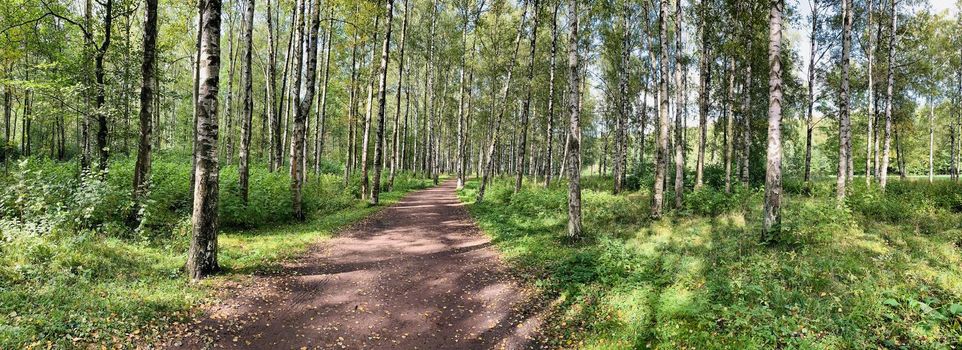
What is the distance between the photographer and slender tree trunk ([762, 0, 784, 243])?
888 centimetres

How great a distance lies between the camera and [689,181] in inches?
1040

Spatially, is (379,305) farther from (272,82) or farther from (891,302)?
(272,82)

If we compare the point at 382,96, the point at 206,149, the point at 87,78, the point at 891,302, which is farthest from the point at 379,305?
the point at 87,78

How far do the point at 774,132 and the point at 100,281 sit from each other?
505 inches

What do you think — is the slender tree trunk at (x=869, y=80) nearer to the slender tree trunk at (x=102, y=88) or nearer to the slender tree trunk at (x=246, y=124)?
the slender tree trunk at (x=246, y=124)

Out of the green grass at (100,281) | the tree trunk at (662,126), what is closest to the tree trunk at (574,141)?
the tree trunk at (662,126)

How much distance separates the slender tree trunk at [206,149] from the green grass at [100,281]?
0.39 m

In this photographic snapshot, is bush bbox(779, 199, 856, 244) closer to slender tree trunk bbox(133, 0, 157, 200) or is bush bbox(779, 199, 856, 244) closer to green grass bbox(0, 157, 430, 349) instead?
green grass bbox(0, 157, 430, 349)

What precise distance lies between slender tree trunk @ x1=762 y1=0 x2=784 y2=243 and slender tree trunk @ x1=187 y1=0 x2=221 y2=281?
11171 mm

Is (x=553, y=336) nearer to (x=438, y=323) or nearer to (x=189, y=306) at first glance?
(x=438, y=323)

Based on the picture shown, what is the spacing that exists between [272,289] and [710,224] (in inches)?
447

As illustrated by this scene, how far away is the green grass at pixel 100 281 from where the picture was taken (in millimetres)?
5008

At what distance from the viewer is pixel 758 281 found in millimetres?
6418

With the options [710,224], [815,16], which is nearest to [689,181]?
[815,16]
